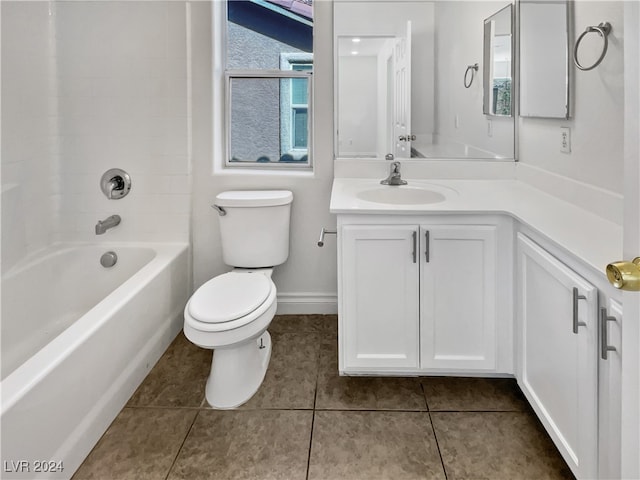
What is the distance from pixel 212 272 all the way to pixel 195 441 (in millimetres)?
1253

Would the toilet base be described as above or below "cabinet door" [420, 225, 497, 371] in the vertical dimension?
below

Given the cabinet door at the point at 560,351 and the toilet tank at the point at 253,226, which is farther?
the toilet tank at the point at 253,226

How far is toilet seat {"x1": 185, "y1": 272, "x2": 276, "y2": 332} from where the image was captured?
1907mm

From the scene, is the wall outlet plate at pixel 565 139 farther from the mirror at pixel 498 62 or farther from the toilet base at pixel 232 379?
the toilet base at pixel 232 379

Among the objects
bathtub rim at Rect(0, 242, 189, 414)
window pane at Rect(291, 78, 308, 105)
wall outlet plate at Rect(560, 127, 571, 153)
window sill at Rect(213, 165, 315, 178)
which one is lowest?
bathtub rim at Rect(0, 242, 189, 414)

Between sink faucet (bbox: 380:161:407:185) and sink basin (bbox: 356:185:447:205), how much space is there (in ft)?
0.13

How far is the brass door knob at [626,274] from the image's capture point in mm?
721

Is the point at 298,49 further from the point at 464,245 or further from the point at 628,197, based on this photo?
the point at 628,197

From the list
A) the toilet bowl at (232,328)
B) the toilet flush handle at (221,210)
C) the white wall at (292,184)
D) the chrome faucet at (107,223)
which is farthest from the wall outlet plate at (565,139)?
the chrome faucet at (107,223)

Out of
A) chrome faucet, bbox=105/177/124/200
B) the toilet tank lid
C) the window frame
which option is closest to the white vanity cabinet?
the toilet tank lid

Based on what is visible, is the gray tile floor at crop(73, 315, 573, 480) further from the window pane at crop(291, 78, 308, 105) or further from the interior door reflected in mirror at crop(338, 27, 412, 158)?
the window pane at crop(291, 78, 308, 105)

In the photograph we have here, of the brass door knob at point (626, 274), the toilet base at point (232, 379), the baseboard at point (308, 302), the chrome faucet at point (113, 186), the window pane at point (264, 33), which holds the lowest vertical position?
the toilet base at point (232, 379)

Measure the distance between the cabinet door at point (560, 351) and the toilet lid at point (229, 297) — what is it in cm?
104

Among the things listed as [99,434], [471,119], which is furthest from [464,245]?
[99,434]
